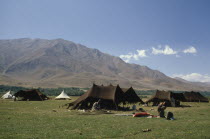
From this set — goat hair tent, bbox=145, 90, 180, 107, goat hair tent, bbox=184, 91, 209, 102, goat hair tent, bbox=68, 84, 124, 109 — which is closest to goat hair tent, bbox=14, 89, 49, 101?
goat hair tent, bbox=68, 84, 124, 109

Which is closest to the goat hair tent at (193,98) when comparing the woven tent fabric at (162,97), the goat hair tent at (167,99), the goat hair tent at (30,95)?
the goat hair tent at (167,99)

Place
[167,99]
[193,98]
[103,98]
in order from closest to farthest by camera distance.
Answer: [103,98] < [167,99] < [193,98]

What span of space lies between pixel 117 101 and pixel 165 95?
48.8 ft

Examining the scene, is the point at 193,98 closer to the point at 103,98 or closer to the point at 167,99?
the point at 167,99

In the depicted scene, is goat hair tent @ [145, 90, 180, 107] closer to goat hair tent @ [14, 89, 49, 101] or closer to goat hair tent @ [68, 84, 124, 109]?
goat hair tent @ [68, 84, 124, 109]

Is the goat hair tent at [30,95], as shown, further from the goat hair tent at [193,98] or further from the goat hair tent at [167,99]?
the goat hair tent at [193,98]

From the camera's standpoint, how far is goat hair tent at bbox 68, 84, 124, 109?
3400 cm

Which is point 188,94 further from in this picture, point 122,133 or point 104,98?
point 122,133

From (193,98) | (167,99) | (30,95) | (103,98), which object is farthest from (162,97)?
(30,95)

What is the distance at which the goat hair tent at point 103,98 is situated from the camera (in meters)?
34.0

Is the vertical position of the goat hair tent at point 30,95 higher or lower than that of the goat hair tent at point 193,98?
lower

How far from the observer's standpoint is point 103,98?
34.5 meters

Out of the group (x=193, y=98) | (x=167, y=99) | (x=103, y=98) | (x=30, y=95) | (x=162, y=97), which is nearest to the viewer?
(x=103, y=98)

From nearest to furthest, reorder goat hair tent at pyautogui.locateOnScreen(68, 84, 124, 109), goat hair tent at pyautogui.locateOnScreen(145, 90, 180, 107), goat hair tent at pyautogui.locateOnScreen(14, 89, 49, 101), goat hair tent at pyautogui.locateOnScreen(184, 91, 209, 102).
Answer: goat hair tent at pyautogui.locateOnScreen(68, 84, 124, 109), goat hair tent at pyautogui.locateOnScreen(145, 90, 180, 107), goat hair tent at pyautogui.locateOnScreen(14, 89, 49, 101), goat hair tent at pyautogui.locateOnScreen(184, 91, 209, 102)
